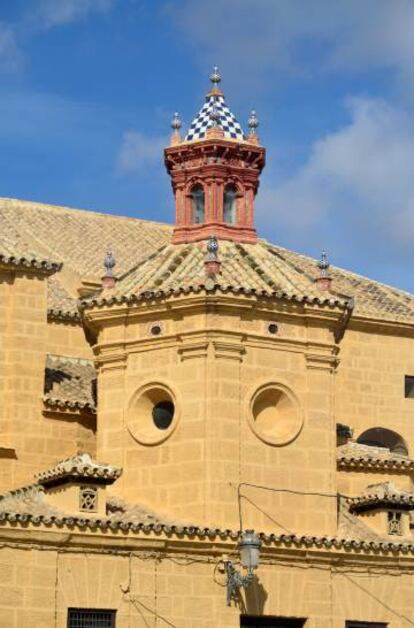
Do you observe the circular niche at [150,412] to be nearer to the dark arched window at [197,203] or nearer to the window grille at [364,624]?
the dark arched window at [197,203]

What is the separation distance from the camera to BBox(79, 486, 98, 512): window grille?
28.2 meters

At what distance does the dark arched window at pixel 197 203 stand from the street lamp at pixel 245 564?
720 centimetres

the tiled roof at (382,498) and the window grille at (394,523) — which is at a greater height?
the tiled roof at (382,498)

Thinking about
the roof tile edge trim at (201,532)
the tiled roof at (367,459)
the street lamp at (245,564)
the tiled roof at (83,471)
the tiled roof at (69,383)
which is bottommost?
the street lamp at (245,564)

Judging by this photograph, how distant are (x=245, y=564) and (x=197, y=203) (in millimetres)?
8184

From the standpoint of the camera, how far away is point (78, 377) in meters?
34.8

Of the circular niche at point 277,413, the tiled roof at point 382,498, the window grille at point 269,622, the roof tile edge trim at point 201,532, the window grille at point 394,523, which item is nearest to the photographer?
the roof tile edge trim at point 201,532

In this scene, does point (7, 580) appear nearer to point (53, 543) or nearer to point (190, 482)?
point (53, 543)

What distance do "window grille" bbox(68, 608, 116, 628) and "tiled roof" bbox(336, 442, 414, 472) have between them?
704 centimetres

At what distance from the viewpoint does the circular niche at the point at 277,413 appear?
30.3m

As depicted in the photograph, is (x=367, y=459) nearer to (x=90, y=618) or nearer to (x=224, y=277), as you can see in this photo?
(x=224, y=277)

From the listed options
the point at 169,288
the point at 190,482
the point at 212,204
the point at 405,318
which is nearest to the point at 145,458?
the point at 190,482

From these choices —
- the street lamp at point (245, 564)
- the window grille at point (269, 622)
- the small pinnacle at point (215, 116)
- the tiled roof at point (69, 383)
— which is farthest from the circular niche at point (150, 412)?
the small pinnacle at point (215, 116)

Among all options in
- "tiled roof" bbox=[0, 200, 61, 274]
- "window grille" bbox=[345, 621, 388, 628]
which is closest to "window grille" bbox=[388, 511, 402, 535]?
"window grille" bbox=[345, 621, 388, 628]
